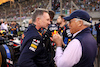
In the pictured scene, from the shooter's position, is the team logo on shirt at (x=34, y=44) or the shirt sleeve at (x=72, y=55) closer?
the shirt sleeve at (x=72, y=55)

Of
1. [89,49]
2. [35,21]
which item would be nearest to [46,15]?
[35,21]

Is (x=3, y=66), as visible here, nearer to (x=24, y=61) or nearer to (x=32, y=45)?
(x=24, y=61)

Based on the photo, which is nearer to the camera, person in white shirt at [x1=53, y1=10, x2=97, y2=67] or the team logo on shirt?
person in white shirt at [x1=53, y1=10, x2=97, y2=67]

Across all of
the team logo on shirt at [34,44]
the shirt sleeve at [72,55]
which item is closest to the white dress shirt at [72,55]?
the shirt sleeve at [72,55]

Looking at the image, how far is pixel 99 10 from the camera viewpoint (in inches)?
558

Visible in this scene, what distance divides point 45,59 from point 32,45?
251 mm

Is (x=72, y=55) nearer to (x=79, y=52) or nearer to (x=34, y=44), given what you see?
(x=79, y=52)

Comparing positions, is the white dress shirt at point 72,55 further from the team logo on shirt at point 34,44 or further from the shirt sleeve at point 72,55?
the team logo on shirt at point 34,44

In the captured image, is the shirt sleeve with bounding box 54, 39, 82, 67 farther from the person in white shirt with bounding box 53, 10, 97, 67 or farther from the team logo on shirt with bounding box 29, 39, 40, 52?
the team logo on shirt with bounding box 29, 39, 40, 52

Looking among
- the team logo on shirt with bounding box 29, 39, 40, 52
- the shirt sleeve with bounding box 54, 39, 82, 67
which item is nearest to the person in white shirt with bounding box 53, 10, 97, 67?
the shirt sleeve with bounding box 54, 39, 82, 67

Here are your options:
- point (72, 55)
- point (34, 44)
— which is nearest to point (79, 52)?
point (72, 55)

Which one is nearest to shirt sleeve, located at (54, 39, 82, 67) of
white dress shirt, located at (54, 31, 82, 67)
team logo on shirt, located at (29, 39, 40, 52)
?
white dress shirt, located at (54, 31, 82, 67)

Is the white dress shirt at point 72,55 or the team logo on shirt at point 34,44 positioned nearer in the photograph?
the white dress shirt at point 72,55

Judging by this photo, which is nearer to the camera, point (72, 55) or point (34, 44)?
point (72, 55)
